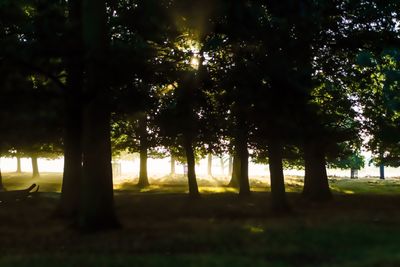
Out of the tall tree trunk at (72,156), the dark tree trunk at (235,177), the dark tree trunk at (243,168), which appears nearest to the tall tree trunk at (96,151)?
the tall tree trunk at (72,156)

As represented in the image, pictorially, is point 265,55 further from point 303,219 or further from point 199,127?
point 199,127

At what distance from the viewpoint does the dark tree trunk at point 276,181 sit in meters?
20.1

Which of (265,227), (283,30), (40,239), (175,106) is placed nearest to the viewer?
(40,239)

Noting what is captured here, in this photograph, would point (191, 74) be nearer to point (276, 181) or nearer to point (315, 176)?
point (276, 181)

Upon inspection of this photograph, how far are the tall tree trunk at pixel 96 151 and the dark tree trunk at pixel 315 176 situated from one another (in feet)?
46.3

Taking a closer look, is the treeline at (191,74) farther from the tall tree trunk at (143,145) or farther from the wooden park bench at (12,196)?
the tall tree trunk at (143,145)

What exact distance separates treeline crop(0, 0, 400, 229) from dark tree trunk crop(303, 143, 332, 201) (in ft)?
0.20

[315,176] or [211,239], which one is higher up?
[315,176]

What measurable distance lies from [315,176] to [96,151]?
1552 cm

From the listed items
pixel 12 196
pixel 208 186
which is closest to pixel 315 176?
pixel 208 186

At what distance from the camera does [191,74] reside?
18.9 m

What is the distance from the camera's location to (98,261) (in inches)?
392

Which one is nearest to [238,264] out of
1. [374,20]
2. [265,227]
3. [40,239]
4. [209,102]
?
[265,227]

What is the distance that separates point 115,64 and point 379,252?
8.61 meters
